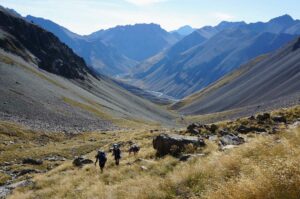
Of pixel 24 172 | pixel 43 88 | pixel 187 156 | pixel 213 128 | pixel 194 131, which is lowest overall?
pixel 24 172

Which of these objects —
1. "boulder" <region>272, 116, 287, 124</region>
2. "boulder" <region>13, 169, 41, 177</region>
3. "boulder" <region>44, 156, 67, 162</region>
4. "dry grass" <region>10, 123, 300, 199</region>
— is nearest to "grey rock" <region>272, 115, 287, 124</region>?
"boulder" <region>272, 116, 287, 124</region>

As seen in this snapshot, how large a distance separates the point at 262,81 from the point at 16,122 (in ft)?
449

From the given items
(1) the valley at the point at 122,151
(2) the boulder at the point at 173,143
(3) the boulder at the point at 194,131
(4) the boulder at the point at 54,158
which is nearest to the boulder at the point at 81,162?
(1) the valley at the point at 122,151

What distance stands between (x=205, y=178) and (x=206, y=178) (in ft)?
0.27

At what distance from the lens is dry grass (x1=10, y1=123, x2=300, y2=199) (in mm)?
11453

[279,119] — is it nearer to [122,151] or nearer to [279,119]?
[279,119]

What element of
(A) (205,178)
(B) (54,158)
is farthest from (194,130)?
(A) (205,178)

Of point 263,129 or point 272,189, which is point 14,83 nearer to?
point 263,129

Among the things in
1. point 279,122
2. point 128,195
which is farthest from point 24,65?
point 128,195

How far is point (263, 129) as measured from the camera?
111 feet

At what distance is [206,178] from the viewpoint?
53.2 feet

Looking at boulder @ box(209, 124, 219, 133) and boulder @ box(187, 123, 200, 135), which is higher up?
boulder @ box(209, 124, 219, 133)

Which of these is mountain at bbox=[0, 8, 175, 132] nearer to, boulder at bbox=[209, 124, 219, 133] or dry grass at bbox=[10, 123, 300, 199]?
boulder at bbox=[209, 124, 219, 133]

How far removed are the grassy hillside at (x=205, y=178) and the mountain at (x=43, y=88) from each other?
199ft
